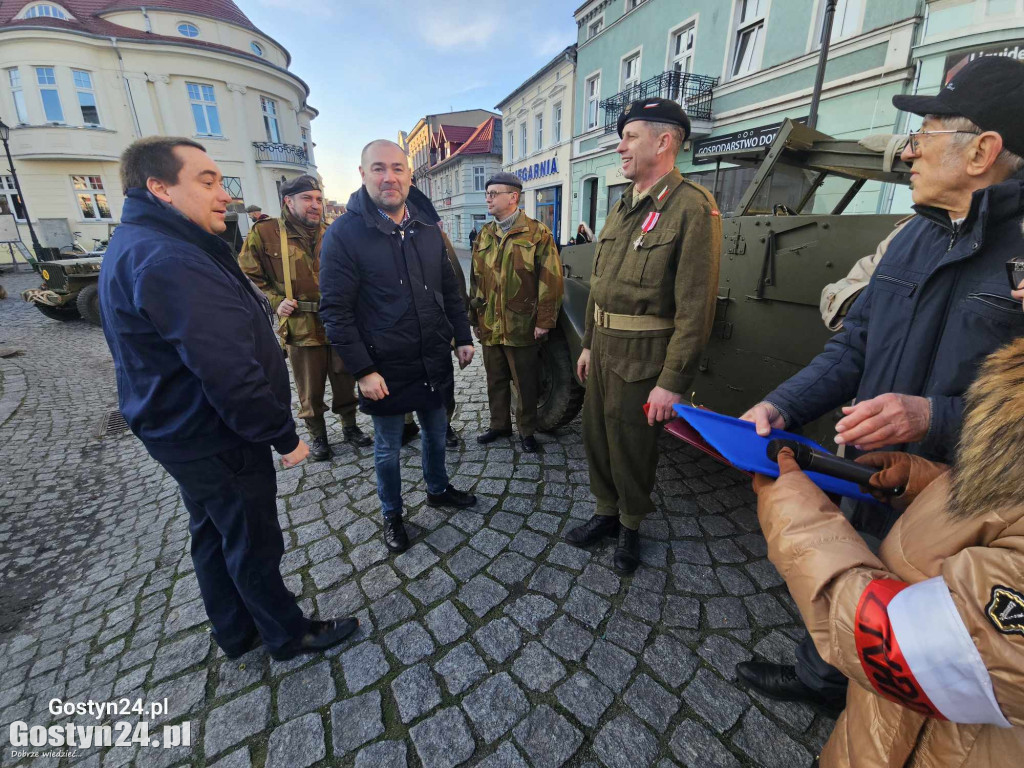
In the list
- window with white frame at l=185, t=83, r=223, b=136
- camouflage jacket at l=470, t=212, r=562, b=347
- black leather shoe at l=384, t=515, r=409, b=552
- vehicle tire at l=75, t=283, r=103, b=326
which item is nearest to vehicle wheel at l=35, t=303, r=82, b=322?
vehicle tire at l=75, t=283, r=103, b=326

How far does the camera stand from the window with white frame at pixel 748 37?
937cm

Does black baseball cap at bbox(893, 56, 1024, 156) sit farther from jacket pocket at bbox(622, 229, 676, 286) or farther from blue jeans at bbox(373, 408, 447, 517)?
blue jeans at bbox(373, 408, 447, 517)

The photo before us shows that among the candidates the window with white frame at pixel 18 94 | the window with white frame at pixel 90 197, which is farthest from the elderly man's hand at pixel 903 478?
the window with white frame at pixel 18 94

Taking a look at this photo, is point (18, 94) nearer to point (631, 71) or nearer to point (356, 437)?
point (631, 71)

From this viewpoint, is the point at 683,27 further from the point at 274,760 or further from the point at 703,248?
the point at 274,760

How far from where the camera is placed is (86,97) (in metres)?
19.2

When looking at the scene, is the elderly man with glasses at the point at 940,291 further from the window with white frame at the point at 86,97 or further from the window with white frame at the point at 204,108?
the window with white frame at the point at 86,97

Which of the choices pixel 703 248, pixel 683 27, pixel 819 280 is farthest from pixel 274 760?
pixel 683 27

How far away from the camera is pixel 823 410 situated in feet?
4.91

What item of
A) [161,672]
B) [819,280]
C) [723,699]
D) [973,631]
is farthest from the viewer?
[819,280]

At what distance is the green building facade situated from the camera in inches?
239

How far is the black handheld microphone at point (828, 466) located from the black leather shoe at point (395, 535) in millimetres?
1953

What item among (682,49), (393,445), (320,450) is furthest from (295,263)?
(682,49)

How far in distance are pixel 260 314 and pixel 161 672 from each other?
1464 millimetres
